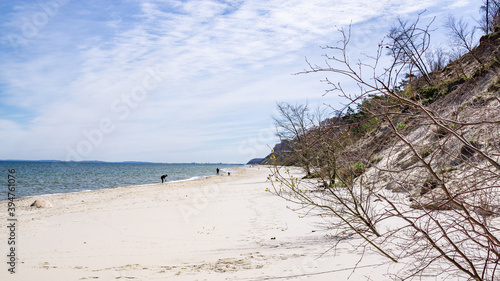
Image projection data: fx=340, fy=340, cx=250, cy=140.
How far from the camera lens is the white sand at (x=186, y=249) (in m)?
4.43

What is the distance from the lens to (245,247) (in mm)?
6074

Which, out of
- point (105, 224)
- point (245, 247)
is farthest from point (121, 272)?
point (105, 224)

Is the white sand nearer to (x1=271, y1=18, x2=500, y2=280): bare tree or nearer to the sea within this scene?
(x1=271, y1=18, x2=500, y2=280): bare tree

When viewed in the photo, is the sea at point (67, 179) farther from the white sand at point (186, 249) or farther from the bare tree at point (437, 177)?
→ the bare tree at point (437, 177)

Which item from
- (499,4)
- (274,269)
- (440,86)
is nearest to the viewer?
(274,269)

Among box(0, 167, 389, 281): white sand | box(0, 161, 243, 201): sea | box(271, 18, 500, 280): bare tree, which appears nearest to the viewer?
box(271, 18, 500, 280): bare tree

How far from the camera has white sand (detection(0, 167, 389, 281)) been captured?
14.5 ft

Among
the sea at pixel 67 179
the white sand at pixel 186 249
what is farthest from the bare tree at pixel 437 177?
the sea at pixel 67 179

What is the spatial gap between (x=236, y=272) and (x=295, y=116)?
72.9ft

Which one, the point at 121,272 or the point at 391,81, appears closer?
the point at 391,81

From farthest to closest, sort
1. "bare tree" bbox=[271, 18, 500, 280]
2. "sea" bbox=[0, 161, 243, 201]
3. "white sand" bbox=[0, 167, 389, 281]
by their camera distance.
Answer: "sea" bbox=[0, 161, 243, 201], "white sand" bbox=[0, 167, 389, 281], "bare tree" bbox=[271, 18, 500, 280]

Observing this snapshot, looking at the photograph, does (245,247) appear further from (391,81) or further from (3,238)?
(3,238)

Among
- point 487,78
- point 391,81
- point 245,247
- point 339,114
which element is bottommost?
point 245,247

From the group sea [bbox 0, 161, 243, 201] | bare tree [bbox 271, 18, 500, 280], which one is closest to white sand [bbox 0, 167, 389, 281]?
bare tree [bbox 271, 18, 500, 280]
